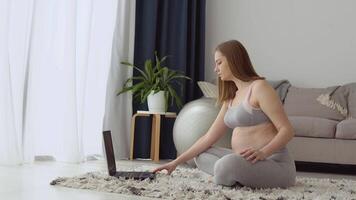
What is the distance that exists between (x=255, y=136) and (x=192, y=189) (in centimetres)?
41

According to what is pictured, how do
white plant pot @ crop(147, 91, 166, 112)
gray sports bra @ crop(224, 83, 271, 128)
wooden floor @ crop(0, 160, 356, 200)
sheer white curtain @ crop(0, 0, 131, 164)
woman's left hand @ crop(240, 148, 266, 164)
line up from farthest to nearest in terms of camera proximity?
white plant pot @ crop(147, 91, 166, 112), sheer white curtain @ crop(0, 0, 131, 164), gray sports bra @ crop(224, 83, 271, 128), woman's left hand @ crop(240, 148, 266, 164), wooden floor @ crop(0, 160, 356, 200)

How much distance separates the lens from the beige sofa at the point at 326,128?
3273 mm

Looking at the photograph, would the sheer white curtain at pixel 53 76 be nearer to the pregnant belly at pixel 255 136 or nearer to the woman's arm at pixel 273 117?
the pregnant belly at pixel 255 136

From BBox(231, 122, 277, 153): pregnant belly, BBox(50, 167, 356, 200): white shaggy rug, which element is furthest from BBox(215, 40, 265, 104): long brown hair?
BBox(50, 167, 356, 200): white shaggy rug

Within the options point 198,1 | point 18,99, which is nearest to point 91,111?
point 18,99

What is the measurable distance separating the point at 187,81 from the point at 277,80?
800mm

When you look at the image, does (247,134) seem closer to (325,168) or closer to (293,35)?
(325,168)

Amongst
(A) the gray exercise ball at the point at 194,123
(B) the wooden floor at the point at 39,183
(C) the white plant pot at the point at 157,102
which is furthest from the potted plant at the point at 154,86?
(B) the wooden floor at the point at 39,183

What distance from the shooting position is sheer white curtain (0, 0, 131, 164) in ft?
9.68

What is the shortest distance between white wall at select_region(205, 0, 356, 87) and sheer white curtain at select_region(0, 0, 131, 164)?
1.11 m

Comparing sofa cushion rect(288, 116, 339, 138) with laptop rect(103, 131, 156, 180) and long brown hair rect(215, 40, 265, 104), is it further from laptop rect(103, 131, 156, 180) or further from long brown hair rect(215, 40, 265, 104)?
laptop rect(103, 131, 156, 180)

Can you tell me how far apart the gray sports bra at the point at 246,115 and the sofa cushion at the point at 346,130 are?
1.33 meters

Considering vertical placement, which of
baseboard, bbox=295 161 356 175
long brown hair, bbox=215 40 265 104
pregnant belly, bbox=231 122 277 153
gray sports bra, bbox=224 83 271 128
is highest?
long brown hair, bbox=215 40 265 104

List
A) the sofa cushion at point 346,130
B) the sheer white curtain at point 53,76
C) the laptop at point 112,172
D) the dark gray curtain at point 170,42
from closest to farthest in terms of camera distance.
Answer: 1. the laptop at point 112,172
2. the sheer white curtain at point 53,76
3. the sofa cushion at point 346,130
4. the dark gray curtain at point 170,42
